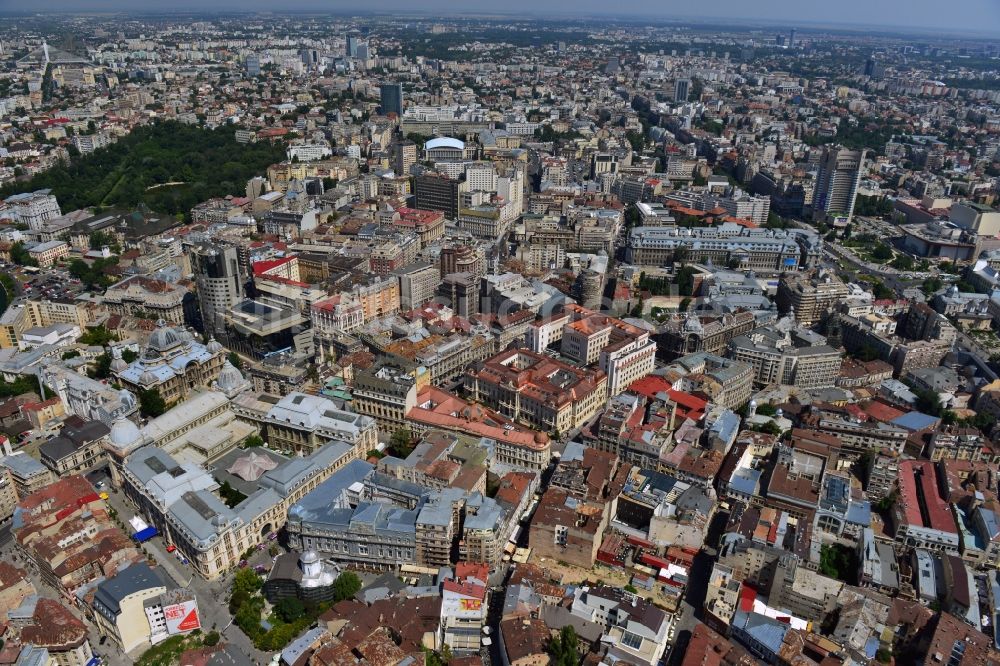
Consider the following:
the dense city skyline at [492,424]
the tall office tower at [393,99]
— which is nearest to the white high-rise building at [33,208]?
the dense city skyline at [492,424]

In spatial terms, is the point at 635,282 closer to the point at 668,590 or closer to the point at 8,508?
the point at 668,590

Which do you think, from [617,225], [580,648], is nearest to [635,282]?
[617,225]

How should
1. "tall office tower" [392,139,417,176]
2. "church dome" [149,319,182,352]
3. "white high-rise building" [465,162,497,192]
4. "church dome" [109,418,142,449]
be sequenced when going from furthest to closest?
"tall office tower" [392,139,417,176], "white high-rise building" [465,162,497,192], "church dome" [149,319,182,352], "church dome" [109,418,142,449]

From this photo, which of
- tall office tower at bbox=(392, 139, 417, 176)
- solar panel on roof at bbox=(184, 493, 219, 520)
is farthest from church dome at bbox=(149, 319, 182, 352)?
tall office tower at bbox=(392, 139, 417, 176)

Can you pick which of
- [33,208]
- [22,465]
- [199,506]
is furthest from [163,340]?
[33,208]

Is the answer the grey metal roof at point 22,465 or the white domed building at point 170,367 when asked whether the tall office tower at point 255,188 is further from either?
the grey metal roof at point 22,465

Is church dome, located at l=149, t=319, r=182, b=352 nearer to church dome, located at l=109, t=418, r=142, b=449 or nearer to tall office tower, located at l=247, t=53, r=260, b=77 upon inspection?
church dome, located at l=109, t=418, r=142, b=449

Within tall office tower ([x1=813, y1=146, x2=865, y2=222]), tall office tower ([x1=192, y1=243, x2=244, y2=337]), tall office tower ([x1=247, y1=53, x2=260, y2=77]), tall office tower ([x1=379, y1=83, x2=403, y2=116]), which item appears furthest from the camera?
tall office tower ([x1=247, y1=53, x2=260, y2=77])

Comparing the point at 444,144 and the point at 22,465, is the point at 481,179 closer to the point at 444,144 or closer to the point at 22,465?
the point at 444,144
